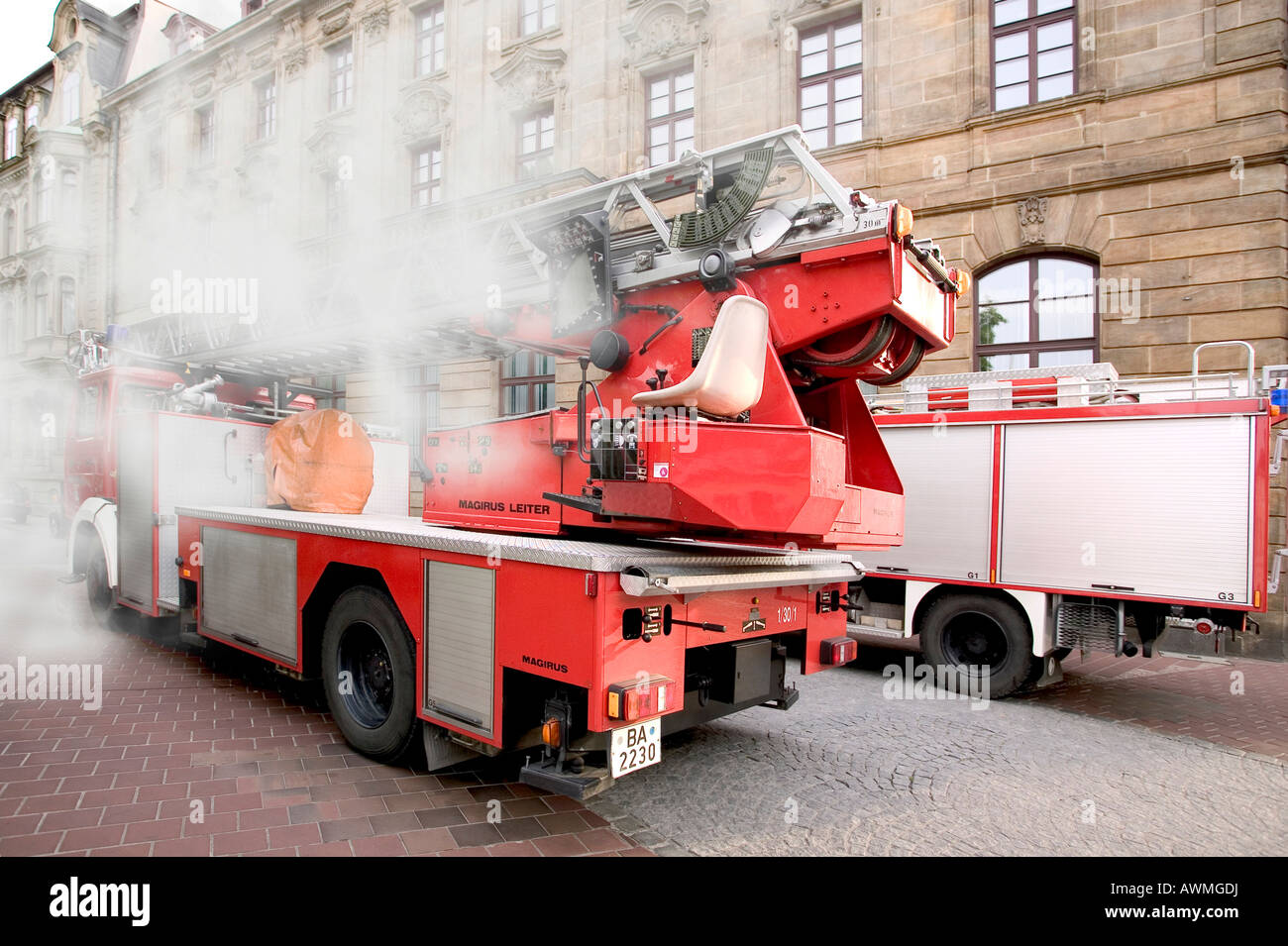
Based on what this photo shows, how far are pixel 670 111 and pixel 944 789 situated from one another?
39.2 feet

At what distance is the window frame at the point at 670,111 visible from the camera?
1263cm

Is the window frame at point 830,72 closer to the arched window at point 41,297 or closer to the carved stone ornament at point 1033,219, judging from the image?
the carved stone ornament at point 1033,219

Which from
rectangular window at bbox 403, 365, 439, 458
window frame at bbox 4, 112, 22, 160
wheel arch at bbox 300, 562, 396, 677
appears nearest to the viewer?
wheel arch at bbox 300, 562, 396, 677

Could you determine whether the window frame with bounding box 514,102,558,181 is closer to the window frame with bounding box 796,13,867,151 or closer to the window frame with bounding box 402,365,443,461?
the window frame with bounding box 402,365,443,461

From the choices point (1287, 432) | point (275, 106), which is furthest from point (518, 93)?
point (1287, 432)

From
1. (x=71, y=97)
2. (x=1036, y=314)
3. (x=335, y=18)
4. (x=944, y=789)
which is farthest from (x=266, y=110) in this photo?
(x=1036, y=314)

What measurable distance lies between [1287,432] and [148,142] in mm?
10961

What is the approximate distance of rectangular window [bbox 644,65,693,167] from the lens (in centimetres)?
1280

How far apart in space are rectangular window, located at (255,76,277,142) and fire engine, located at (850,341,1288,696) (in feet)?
22.8

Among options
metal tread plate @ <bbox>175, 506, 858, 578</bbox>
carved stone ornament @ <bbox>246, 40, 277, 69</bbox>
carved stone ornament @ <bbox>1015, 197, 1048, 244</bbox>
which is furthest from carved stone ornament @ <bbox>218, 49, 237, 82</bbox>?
carved stone ornament @ <bbox>1015, 197, 1048, 244</bbox>

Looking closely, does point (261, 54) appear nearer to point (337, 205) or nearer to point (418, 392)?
point (337, 205)

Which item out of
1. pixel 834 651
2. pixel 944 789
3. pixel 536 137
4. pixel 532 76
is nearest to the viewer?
pixel 944 789

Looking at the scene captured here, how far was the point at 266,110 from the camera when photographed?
25.3 ft

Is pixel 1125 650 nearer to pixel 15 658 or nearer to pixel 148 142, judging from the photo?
pixel 15 658
